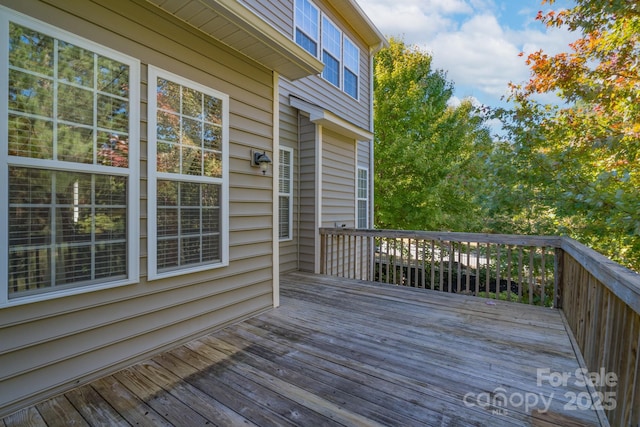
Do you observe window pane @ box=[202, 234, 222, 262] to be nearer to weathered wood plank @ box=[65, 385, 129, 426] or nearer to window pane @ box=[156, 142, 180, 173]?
window pane @ box=[156, 142, 180, 173]

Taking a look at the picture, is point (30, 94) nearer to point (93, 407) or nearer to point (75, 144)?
point (75, 144)

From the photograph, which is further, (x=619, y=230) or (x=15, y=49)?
(x=619, y=230)

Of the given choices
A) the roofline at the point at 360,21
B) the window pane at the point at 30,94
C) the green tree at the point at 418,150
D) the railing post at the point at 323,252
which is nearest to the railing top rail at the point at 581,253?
the railing post at the point at 323,252

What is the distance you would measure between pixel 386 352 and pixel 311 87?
5.12 m

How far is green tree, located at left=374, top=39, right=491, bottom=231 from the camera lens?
874 centimetres

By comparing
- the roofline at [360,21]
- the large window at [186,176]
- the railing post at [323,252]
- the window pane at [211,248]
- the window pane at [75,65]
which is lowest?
the railing post at [323,252]

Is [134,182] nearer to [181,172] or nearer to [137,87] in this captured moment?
[181,172]

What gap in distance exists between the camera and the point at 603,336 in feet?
6.15

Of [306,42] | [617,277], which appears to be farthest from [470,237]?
[306,42]

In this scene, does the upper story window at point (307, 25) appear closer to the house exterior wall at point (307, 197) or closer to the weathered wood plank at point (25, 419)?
the house exterior wall at point (307, 197)

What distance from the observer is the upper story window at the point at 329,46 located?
5.67 m

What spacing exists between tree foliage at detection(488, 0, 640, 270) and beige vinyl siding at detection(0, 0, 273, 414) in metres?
4.08

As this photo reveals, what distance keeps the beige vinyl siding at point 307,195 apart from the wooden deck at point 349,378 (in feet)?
7.57

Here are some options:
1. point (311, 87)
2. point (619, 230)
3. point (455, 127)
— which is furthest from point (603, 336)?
point (455, 127)
